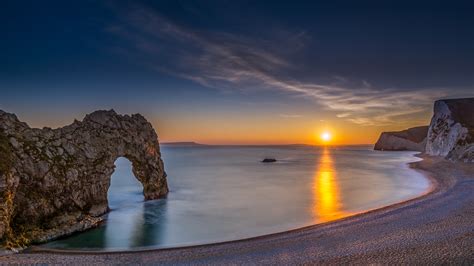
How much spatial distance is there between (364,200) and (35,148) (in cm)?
2793

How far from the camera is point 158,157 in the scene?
3197 cm

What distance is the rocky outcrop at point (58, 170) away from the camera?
59.4 ft

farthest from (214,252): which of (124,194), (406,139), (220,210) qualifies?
(406,139)

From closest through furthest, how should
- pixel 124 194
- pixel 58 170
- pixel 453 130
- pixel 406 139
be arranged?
pixel 58 170 < pixel 124 194 < pixel 453 130 < pixel 406 139

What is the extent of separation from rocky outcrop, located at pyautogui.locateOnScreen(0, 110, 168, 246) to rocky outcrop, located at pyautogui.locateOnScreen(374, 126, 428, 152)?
151328 mm

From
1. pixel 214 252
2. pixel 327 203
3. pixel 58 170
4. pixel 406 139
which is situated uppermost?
pixel 406 139

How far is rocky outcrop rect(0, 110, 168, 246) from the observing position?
1810 cm

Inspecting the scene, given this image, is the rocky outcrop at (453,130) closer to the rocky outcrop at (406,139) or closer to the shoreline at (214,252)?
the shoreline at (214,252)

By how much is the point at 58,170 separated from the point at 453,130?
81676 mm

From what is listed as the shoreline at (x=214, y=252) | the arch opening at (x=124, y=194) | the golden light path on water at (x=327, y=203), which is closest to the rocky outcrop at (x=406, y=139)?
the golden light path on water at (x=327, y=203)

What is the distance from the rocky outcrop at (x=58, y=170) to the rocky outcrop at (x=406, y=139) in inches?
5958

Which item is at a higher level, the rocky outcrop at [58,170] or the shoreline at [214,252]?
the rocky outcrop at [58,170]

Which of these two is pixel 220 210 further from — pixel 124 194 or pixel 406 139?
pixel 406 139

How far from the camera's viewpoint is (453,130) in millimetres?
74625
